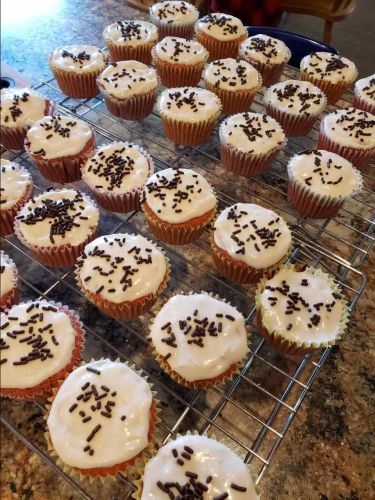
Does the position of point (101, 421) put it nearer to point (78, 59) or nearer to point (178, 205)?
point (178, 205)

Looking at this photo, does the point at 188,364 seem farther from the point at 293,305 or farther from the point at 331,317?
the point at 331,317

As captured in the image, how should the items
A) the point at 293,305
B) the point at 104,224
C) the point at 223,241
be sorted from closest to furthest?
the point at 293,305 → the point at 223,241 → the point at 104,224

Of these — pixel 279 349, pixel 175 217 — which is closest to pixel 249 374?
pixel 279 349

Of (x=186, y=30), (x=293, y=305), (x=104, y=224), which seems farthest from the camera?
(x=186, y=30)

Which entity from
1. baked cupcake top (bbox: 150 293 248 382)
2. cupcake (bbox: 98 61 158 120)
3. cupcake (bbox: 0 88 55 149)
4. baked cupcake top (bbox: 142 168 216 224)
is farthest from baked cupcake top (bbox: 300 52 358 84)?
baked cupcake top (bbox: 150 293 248 382)

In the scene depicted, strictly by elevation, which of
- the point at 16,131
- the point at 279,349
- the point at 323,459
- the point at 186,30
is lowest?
the point at 323,459

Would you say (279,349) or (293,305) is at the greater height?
(293,305)
